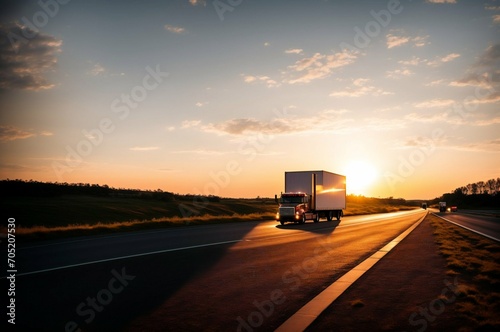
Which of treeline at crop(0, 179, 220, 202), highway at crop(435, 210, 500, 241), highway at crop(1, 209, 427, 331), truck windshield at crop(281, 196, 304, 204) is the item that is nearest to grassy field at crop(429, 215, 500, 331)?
highway at crop(1, 209, 427, 331)

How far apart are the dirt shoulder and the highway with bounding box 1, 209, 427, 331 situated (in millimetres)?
730

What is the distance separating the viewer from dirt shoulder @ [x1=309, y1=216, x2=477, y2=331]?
5.31m

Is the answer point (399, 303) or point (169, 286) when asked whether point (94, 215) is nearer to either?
point (169, 286)

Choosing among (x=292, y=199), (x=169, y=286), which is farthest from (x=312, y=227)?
(x=169, y=286)

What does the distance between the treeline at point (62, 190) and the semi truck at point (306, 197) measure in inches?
1897

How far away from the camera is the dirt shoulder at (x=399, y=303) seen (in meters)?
5.31

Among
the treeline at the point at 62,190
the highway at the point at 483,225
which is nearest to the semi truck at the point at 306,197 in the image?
the highway at the point at 483,225

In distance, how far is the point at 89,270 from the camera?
31.8ft

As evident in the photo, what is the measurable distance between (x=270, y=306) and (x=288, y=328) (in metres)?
1.21

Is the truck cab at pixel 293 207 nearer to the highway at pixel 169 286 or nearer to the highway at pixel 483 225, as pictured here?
the highway at pixel 483 225

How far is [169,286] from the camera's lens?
7.88 metres

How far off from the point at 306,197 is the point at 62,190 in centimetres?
5580

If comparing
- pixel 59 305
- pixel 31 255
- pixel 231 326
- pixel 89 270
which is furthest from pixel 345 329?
pixel 31 255

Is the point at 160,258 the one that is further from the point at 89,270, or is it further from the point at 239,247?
the point at 239,247
